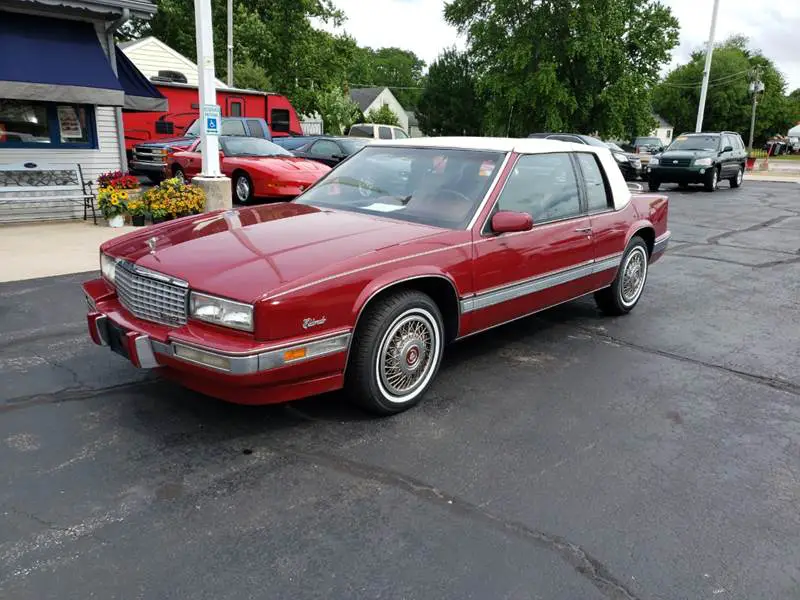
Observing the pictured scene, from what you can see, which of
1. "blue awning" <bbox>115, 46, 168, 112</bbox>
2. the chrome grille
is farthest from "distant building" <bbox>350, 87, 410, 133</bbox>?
the chrome grille

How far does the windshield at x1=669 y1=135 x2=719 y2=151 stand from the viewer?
20.3m

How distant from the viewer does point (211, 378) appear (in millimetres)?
3244

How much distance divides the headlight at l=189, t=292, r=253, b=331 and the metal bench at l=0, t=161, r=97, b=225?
27.6 ft

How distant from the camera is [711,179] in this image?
19781mm

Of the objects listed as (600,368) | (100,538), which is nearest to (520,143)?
(600,368)

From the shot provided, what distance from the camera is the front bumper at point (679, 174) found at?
19500 mm

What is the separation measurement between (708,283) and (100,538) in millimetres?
7045

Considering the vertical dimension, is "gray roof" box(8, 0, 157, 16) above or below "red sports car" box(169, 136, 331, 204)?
above

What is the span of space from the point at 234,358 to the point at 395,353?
101 cm

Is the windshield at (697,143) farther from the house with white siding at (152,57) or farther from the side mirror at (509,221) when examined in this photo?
the side mirror at (509,221)

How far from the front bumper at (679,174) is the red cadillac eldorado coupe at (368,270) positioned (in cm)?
1571

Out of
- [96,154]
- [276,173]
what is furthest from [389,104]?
[96,154]

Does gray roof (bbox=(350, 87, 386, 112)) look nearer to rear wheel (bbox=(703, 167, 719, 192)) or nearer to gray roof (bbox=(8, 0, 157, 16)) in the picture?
rear wheel (bbox=(703, 167, 719, 192))

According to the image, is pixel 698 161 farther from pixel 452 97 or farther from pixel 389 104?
pixel 389 104
